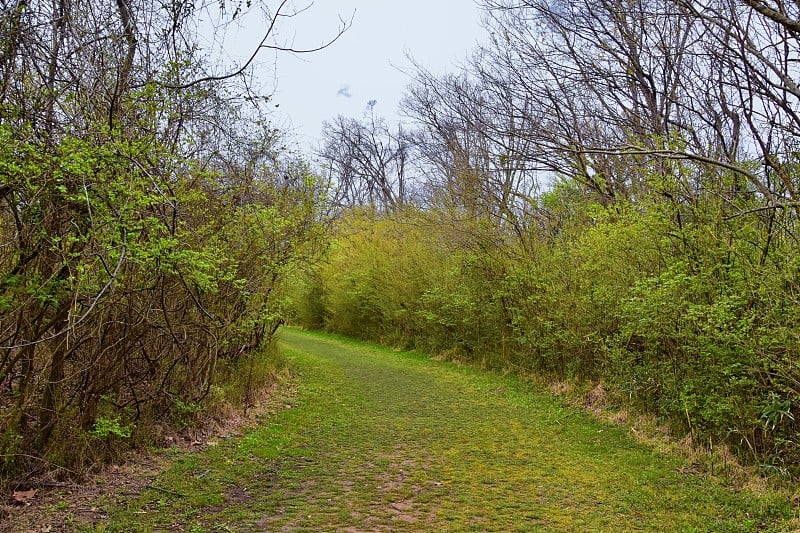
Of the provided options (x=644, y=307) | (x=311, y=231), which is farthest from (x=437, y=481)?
(x=311, y=231)

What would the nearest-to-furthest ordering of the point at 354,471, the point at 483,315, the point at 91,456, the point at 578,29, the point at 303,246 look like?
the point at 91,456 → the point at 354,471 → the point at 578,29 → the point at 303,246 → the point at 483,315

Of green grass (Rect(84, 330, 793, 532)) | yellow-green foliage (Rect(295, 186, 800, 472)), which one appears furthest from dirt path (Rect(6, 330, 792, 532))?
yellow-green foliage (Rect(295, 186, 800, 472))

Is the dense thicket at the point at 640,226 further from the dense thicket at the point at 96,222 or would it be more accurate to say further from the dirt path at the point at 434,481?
the dense thicket at the point at 96,222

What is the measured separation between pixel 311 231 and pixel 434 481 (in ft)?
17.3

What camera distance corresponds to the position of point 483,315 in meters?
13.2

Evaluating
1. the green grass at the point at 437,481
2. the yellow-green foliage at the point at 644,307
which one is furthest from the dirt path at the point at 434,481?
the yellow-green foliage at the point at 644,307

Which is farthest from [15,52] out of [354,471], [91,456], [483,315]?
[483,315]

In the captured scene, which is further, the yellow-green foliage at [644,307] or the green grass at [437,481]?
the yellow-green foliage at [644,307]

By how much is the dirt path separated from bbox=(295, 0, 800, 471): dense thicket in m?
0.94

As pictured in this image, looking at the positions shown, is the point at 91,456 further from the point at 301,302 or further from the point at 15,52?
the point at 301,302

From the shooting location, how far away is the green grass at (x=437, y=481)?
4.29m

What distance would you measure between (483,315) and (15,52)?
1066 cm

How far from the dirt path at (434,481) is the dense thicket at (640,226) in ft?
3.09

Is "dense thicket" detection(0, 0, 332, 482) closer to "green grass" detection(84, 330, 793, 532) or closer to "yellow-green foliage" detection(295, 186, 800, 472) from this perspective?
"green grass" detection(84, 330, 793, 532)
